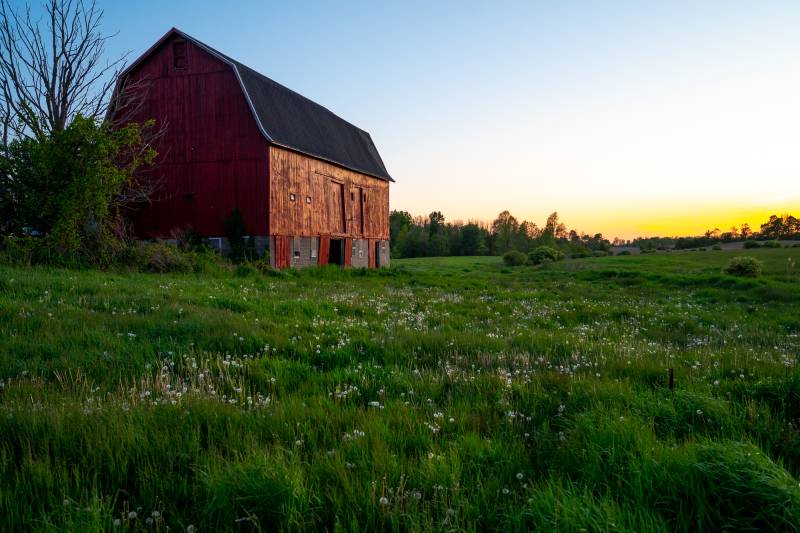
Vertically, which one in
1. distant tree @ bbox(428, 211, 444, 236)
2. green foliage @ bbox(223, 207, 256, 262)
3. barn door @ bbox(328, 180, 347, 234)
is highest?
distant tree @ bbox(428, 211, 444, 236)

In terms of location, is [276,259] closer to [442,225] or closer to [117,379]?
[117,379]

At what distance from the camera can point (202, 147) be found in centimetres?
2709

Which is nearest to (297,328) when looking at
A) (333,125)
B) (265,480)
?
(265,480)

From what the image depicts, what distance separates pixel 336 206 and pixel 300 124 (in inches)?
249

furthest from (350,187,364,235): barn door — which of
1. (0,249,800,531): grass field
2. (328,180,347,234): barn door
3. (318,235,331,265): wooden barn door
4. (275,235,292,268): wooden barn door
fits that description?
(0,249,800,531): grass field

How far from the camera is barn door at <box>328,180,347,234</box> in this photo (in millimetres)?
33000

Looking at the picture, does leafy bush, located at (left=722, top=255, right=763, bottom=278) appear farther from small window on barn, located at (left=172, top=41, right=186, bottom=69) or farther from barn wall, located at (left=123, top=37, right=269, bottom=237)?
small window on barn, located at (left=172, top=41, right=186, bottom=69)

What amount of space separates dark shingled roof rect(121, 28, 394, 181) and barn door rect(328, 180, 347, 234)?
181 cm

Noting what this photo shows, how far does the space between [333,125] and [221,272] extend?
21.6 metres

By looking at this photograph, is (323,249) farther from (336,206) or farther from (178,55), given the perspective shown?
(178,55)

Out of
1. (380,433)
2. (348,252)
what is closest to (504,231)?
(348,252)

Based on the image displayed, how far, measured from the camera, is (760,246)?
66125 millimetres

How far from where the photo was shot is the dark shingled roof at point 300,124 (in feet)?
88.0

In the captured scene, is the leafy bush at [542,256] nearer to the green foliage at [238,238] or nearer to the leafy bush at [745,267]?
the leafy bush at [745,267]
